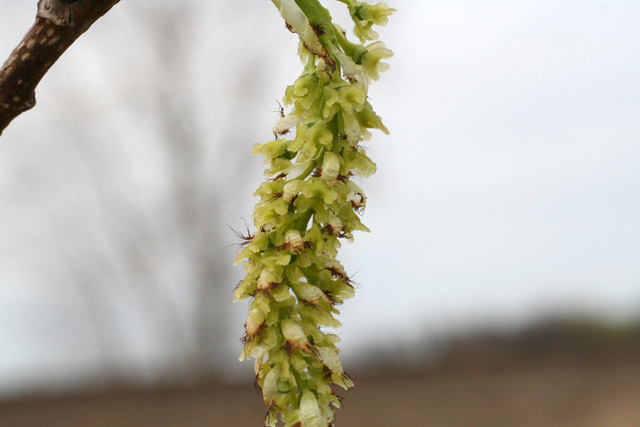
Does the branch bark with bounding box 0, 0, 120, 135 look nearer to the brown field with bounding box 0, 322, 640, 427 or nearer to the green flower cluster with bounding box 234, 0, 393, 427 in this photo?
the green flower cluster with bounding box 234, 0, 393, 427

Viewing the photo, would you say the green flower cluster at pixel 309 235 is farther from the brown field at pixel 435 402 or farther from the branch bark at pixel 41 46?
the brown field at pixel 435 402

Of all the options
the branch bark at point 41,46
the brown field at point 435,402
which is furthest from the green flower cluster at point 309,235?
the brown field at point 435,402

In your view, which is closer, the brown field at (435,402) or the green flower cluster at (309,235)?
the green flower cluster at (309,235)

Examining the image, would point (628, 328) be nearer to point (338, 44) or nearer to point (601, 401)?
point (601, 401)

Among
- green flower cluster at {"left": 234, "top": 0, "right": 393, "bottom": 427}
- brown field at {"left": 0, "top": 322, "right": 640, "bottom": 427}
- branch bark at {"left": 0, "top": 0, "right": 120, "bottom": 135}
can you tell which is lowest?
green flower cluster at {"left": 234, "top": 0, "right": 393, "bottom": 427}

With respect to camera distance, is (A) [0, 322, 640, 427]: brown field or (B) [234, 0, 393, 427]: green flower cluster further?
(A) [0, 322, 640, 427]: brown field

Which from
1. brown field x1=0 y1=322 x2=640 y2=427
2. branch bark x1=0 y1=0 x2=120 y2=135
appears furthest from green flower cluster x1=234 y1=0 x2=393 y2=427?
brown field x1=0 y1=322 x2=640 y2=427
